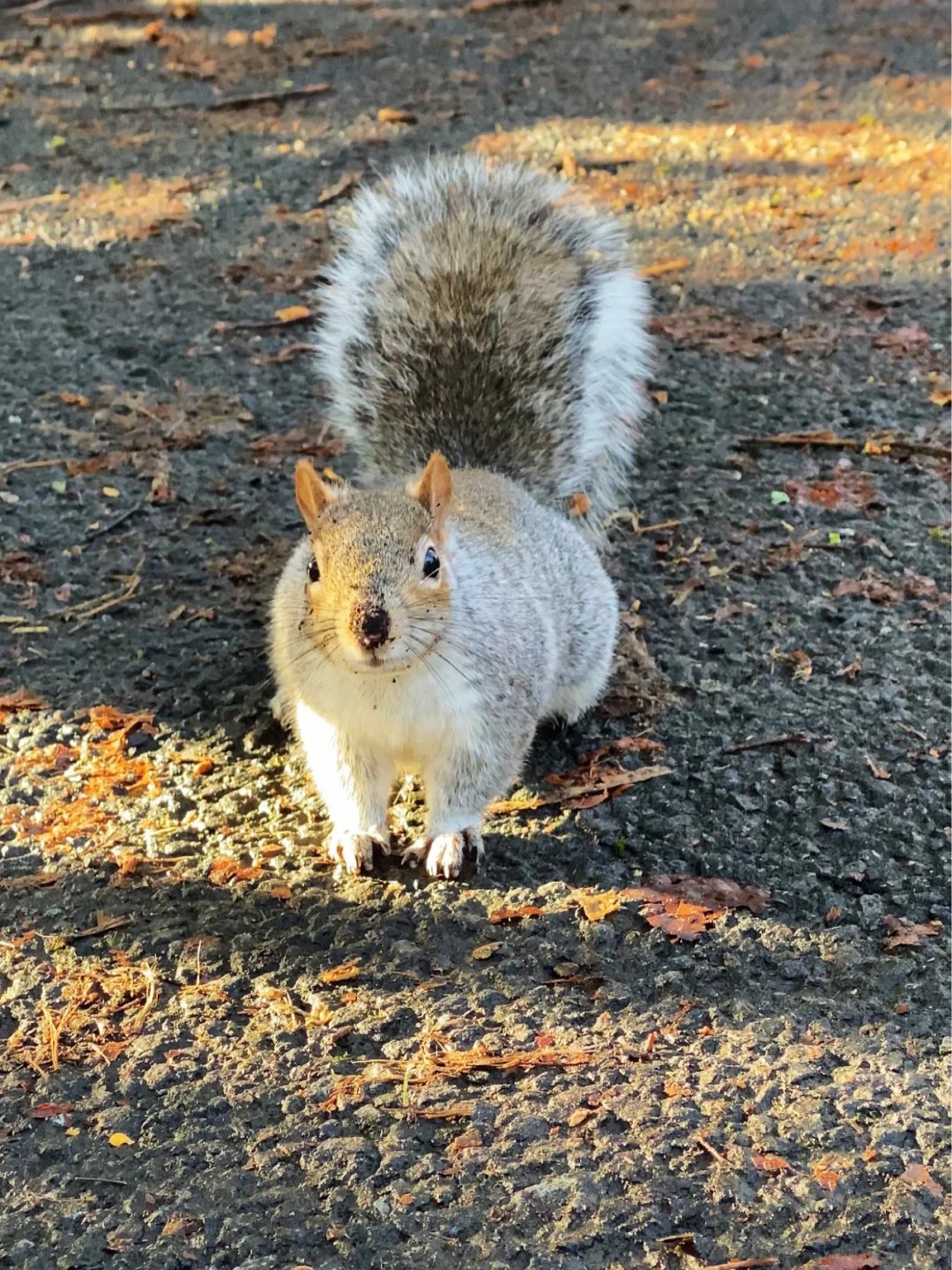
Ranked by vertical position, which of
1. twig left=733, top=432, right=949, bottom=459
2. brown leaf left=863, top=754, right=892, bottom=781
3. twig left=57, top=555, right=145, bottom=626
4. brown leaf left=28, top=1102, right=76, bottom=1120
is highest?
twig left=733, top=432, right=949, bottom=459

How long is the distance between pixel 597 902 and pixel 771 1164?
56cm

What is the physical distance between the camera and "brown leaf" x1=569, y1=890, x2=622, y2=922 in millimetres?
2094

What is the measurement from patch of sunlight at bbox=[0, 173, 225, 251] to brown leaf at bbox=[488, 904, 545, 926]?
3.03 metres

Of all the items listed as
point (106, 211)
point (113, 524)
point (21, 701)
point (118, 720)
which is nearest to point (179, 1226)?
point (118, 720)

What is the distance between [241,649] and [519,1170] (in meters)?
1.38

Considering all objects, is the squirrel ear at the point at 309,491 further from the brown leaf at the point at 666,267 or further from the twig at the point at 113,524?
the brown leaf at the point at 666,267

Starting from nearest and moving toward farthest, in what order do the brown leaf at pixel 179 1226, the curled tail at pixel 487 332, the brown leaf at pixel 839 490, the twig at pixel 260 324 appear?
the brown leaf at pixel 179 1226 → the curled tail at pixel 487 332 → the brown leaf at pixel 839 490 → the twig at pixel 260 324

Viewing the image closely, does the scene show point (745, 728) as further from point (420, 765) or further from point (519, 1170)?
point (519, 1170)

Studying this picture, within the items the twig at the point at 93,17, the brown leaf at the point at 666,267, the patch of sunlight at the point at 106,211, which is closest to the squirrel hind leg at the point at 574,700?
the brown leaf at the point at 666,267

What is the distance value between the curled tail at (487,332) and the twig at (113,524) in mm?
584

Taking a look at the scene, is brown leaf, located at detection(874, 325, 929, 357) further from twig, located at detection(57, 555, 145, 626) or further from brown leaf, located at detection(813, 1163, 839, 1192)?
brown leaf, located at detection(813, 1163, 839, 1192)

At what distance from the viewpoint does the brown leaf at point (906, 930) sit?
6.73 feet

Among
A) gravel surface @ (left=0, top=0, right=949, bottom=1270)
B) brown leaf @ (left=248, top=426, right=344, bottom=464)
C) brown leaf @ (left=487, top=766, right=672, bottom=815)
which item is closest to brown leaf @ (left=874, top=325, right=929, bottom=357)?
gravel surface @ (left=0, top=0, right=949, bottom=1270)

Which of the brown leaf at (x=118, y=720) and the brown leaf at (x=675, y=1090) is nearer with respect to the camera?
the brown leaf at (x=675, y=1090)
